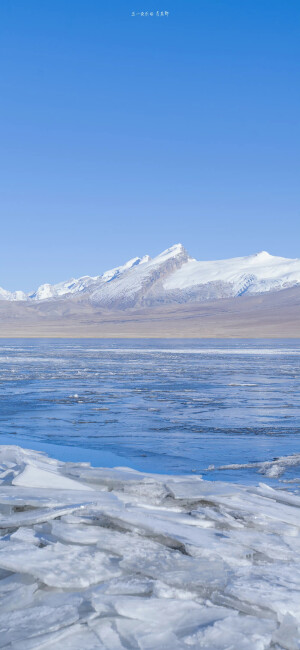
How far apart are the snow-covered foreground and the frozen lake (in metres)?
2.40

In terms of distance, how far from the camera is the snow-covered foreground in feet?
11.3

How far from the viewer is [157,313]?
545ft

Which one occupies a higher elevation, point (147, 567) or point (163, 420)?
point (147, 567)

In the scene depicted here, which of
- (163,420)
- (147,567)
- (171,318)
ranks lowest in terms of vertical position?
(163,420)

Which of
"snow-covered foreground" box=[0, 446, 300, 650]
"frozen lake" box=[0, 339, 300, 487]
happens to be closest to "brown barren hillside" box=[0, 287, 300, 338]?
"frozen lake" box=[0, 339, 300, 487]

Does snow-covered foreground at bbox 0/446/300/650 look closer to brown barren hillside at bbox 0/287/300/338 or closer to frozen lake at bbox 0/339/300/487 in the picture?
frozen lake at bbox 0/339/300/487

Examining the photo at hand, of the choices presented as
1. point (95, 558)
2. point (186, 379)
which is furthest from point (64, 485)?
point (186, 379)

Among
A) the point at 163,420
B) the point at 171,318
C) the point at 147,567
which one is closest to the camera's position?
the point at 147,567

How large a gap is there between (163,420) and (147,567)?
888 centimetres

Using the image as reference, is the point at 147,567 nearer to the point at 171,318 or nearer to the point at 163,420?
the point at 163,420

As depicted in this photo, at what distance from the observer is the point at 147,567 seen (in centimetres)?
414

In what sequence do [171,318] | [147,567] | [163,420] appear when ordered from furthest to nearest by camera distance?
[171,318] < [163,420] < [147,567]

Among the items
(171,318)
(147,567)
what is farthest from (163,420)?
(171,318)

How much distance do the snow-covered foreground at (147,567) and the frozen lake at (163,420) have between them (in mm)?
2397
